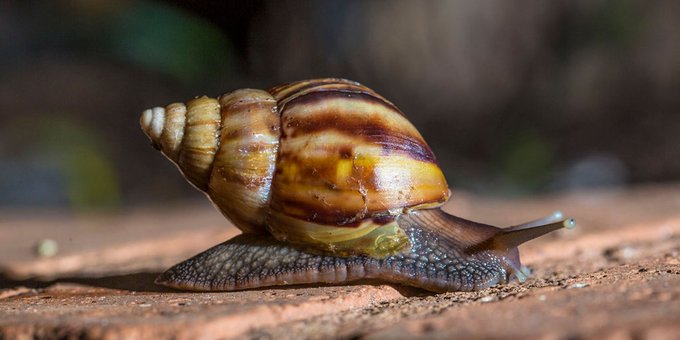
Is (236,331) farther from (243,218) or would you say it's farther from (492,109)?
(492,109)

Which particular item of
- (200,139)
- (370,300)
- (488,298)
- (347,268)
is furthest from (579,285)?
(200,139)

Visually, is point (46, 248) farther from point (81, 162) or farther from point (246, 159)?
point (81, 162)

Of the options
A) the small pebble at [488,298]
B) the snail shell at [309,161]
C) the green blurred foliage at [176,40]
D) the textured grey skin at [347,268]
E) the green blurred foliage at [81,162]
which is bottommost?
the small pebble at [488,298]

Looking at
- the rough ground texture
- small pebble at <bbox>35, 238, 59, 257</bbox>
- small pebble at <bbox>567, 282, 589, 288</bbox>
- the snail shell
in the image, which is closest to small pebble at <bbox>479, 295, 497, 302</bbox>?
the rough ground texture

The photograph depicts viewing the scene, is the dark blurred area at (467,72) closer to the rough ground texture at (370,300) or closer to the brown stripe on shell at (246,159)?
the rough ground texture at (370,300)

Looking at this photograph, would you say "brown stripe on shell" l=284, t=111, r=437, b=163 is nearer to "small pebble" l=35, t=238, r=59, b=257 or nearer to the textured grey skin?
the textured grey skin

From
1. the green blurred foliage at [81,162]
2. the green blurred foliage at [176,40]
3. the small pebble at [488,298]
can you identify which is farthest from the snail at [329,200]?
the green blurred foliage at [176,40]

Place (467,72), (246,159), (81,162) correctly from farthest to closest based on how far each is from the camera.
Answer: (467,72) < (81,162) < (246,159)
